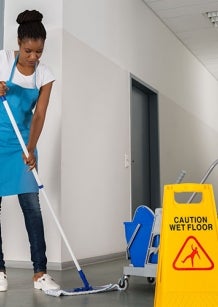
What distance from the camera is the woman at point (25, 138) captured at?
7.50 feet

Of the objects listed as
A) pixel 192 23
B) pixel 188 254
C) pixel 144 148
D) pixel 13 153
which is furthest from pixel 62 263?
pixel 192 23

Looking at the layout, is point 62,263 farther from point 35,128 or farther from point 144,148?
point 144,148

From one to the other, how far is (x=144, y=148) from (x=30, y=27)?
315 cm

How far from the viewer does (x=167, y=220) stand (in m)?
1.59

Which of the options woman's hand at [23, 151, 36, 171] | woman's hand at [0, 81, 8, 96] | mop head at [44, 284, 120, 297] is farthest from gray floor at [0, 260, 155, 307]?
woman's hand at [0, 81, 8, 96]

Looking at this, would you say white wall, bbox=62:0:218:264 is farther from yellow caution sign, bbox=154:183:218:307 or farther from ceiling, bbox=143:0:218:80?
yellow caution sign, bbox=154:183:218:307

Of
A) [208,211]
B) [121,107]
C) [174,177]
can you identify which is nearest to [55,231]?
[121,107]

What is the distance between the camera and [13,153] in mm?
2352

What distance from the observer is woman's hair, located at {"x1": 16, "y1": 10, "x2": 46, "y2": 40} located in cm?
220

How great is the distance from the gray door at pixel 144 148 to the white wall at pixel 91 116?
14cm

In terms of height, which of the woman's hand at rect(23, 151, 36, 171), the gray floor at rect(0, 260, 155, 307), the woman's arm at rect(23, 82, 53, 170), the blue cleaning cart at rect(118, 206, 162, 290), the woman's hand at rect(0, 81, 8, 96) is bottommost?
the gray floor at rect(0, 260, 155, 307)

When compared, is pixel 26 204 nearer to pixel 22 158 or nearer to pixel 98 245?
pixel 22 158

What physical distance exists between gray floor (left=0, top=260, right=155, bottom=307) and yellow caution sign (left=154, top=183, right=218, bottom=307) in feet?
1.38

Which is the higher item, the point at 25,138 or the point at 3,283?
the point at 25,138
